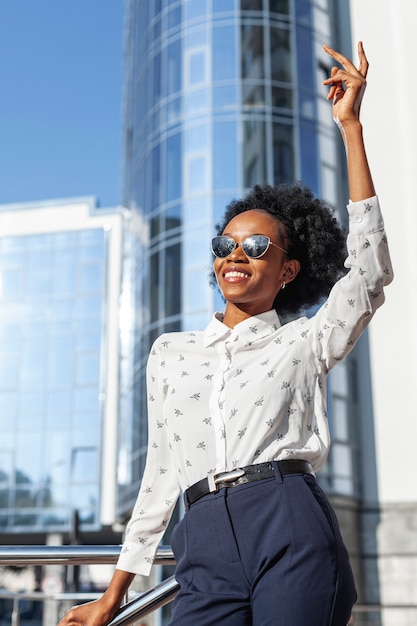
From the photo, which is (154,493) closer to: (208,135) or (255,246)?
(255,246)

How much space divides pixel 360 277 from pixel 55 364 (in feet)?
118

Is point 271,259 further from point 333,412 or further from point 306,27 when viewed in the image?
point 306,27

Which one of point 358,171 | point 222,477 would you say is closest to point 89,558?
point 222,477

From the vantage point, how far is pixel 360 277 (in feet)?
7.07

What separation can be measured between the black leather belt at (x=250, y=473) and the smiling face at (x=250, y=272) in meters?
0.48

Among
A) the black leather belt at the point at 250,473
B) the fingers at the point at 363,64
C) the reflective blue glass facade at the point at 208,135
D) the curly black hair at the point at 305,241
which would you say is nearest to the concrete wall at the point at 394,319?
the reflective blue glass facade at the point at 208,135

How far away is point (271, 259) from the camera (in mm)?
2439

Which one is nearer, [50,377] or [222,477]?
[222,477]

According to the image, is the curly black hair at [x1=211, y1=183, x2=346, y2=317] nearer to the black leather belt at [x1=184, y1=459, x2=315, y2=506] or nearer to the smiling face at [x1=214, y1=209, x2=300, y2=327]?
the smiling face at [x1=214, y1=209, x2=300, y2=327]

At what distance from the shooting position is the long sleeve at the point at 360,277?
→ 215 centimetres

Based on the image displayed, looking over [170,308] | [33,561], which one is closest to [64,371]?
[170,308]

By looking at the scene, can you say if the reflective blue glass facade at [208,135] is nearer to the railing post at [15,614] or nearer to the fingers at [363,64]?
the railing post at [15,614]

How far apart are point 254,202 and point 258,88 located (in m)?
19.7

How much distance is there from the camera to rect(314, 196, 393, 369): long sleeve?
2.15 m
